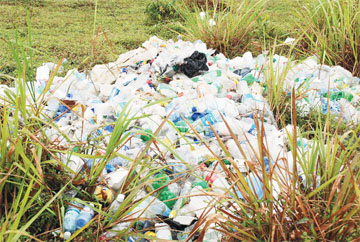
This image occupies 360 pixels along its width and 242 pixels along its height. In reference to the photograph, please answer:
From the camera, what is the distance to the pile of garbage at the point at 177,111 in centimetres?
180

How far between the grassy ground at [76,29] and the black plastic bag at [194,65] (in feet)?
2.86

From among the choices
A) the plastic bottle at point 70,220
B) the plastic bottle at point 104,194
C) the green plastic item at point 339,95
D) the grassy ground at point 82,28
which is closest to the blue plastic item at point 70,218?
the plastic bottle at point 70,220

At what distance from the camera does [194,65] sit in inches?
123

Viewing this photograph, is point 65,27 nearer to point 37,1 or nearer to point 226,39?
point 37,1

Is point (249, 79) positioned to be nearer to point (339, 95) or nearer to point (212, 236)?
point (339, 95)

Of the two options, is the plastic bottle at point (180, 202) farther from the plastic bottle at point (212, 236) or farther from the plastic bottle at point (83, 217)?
the plastic bottle at point (83, 217)

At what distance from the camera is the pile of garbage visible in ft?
5.91

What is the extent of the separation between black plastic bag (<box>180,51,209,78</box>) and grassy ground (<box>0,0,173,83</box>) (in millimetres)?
871

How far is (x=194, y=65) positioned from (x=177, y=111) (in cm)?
71

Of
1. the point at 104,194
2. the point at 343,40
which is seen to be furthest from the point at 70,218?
the point at 343,40

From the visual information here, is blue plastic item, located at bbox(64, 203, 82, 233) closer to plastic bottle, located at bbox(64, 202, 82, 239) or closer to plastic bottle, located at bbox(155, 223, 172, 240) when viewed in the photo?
plastic bottle, located at bbox(64, 202, 82, 239)

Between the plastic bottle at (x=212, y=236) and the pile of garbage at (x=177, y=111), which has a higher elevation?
the pile of garbage at (x=177, y=111)

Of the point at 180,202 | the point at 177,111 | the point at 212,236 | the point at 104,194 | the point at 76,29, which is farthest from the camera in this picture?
the point at 76,29

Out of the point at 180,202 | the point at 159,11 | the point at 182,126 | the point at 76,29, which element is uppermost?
the point at 159,11
